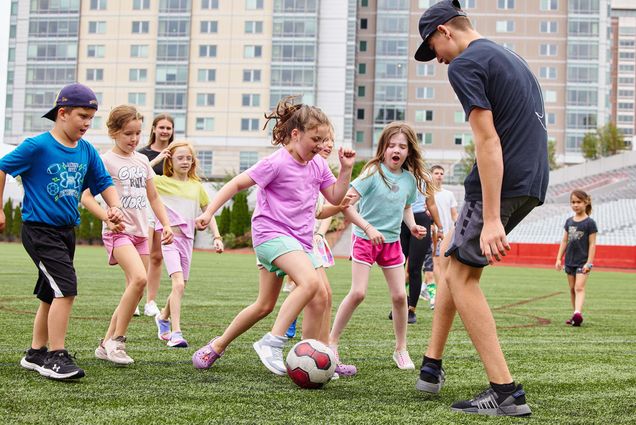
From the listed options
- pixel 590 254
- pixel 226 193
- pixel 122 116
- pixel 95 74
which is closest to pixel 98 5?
pixel 95 74

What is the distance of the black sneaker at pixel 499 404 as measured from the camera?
436cm

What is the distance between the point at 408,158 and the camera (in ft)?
22.3

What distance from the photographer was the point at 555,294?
16.9 meters

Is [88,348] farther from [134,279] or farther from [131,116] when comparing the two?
[131,116]

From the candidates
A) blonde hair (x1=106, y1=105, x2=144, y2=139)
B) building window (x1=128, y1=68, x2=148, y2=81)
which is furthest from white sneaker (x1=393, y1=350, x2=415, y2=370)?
building window (x1=128, y1=68, x2=148, y2=81)

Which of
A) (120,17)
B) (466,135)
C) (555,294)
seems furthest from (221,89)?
(555,294)

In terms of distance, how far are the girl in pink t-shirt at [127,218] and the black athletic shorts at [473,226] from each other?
226cm

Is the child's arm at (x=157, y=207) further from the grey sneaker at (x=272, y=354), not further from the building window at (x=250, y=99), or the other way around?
the building window at (x=250, y=99)

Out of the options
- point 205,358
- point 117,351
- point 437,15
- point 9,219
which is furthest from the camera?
point 9,219

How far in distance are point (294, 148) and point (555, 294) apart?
12.4 m

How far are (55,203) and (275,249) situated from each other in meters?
1.42

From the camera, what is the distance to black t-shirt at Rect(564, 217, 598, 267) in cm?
1079

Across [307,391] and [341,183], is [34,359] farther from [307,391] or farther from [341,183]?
[341,183]

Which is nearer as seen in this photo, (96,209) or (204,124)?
(96,209)
